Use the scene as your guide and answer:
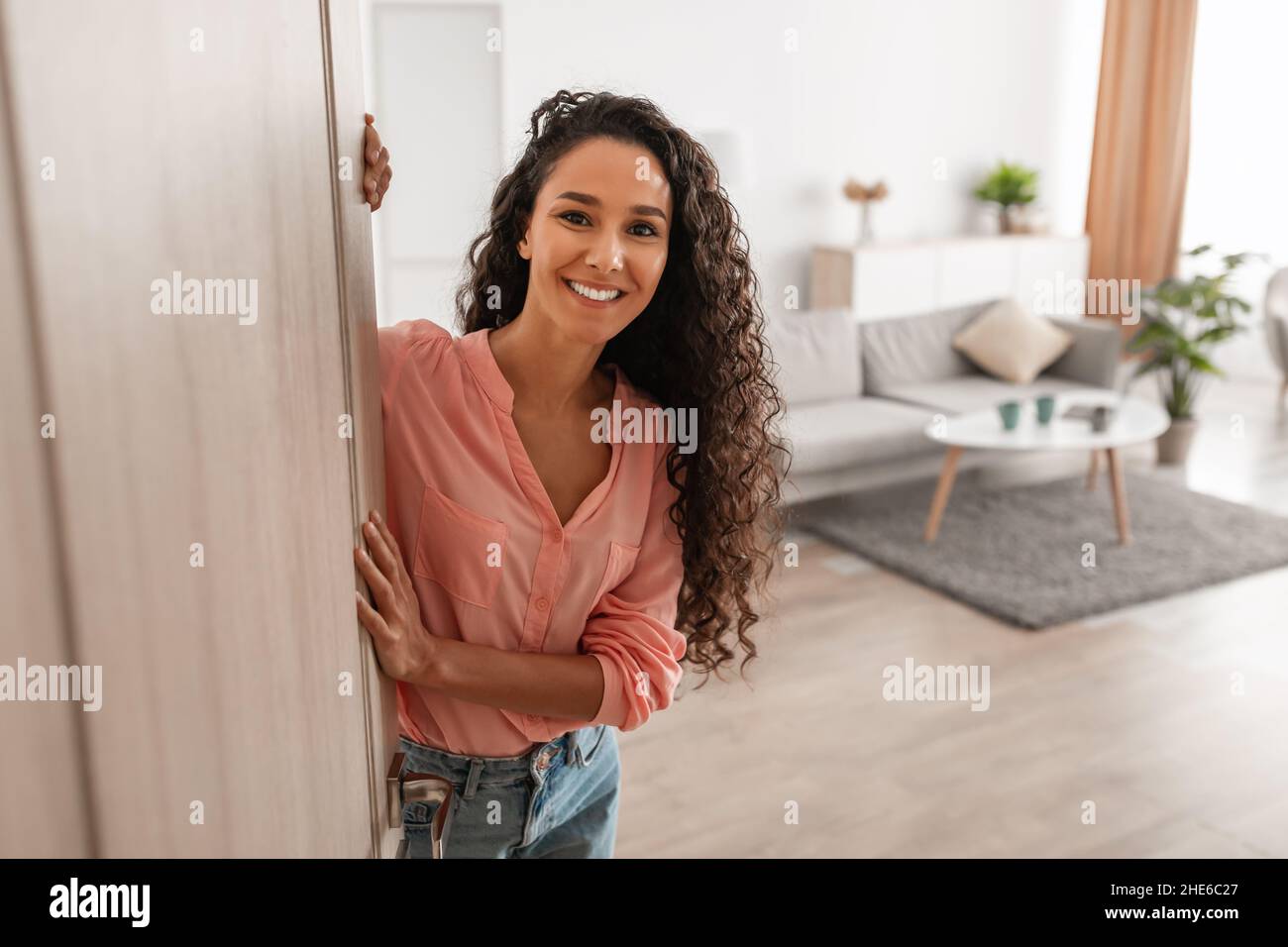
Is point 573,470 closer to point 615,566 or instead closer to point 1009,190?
point 615,566

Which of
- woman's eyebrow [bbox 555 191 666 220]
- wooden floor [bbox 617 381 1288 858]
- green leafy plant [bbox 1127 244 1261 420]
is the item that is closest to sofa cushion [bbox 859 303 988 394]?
green leafy plant [bbox 1127 244 1261 420]

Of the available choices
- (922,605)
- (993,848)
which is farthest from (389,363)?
(922,605)

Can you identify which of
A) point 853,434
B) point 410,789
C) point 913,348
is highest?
point 410,789

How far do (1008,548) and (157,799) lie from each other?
13.9ft

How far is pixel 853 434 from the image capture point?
475 centimetres

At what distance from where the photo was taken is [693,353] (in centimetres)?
138

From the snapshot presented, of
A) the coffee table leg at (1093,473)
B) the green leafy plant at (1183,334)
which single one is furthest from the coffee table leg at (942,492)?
the green leafy plant at (1183,334)

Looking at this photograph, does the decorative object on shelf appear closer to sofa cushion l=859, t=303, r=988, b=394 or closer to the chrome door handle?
sofa cushion l=859, t=303, r=988, b=394

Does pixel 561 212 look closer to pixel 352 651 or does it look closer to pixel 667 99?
pixel 352 651

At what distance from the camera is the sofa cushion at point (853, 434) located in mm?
4637

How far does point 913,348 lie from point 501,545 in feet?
15.3

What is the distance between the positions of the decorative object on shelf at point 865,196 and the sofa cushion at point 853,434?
2.30 meters

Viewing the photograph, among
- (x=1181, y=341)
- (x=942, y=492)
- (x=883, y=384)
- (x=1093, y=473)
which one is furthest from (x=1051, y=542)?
(x=1181, y=341)

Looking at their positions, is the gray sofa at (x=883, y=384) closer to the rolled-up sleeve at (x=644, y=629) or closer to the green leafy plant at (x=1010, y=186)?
the green leafy plant at (x=1010, y=186)
